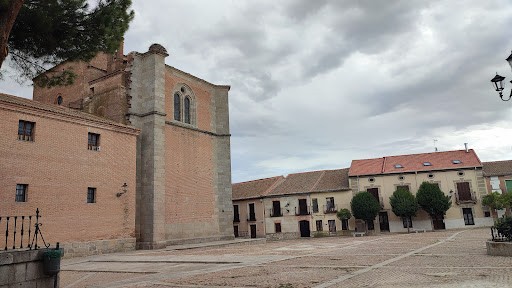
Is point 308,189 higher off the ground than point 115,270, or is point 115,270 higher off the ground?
point 308,189

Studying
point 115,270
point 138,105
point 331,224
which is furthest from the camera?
point 331,224

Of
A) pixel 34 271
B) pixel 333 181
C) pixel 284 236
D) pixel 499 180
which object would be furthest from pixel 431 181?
pixel 34 271

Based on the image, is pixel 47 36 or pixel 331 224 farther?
pixel 331 224

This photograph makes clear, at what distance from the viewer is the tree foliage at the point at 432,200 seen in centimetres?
3253

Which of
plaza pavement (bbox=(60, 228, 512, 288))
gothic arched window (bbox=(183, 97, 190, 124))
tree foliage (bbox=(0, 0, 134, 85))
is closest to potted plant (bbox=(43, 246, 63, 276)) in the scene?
plaza pavement (bbox=(60, 228, 512, 288))

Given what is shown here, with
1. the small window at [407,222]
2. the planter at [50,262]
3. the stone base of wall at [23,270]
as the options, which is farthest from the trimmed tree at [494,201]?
the stone base of wall at [23,270]

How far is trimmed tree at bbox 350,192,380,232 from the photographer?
112ft

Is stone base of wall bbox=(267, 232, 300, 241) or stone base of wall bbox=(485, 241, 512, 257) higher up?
stone base of wall bbox=(485, 241, 512, 257)

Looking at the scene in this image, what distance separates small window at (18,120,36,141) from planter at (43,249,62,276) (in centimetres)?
1013

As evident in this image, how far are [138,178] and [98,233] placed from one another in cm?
424

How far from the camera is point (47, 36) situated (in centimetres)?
911

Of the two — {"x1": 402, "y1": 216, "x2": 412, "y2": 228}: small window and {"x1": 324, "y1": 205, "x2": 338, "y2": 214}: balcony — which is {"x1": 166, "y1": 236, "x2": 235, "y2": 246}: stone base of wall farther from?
{"x1": 402, "y1": 216, "x2": 412, "y2": 228}: small window

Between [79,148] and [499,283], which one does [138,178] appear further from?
[499,283]

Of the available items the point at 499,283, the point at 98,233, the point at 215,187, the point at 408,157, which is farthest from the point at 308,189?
the point at 499,283
